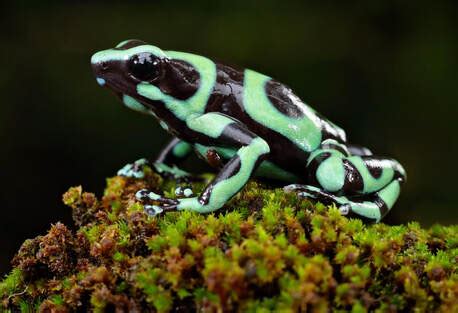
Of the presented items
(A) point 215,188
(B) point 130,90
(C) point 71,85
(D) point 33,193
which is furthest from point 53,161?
(A) point 215,188

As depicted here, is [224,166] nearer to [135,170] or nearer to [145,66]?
[145,66]

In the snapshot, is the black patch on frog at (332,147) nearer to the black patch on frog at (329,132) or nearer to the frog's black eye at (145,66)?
the black patch on frog at (329,132)

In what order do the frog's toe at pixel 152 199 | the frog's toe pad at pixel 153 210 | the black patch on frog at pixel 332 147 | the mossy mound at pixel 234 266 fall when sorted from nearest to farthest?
the mossy mound at pixel 234 266 → the frog's toe pad at pixel 153 210 → the frog's toe at pixel 152 199 → the black patch on frog at pixel 332 147

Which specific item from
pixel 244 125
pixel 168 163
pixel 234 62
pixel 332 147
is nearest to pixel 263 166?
pixel 244 125

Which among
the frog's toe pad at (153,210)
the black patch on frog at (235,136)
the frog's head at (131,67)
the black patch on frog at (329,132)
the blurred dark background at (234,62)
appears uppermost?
the frog's head at (131,67)

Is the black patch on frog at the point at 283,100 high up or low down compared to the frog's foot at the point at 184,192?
up

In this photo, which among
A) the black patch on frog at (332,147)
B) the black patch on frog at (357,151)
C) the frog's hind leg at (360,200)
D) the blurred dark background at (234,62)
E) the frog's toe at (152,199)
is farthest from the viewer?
the blurred dark background at (234,62)

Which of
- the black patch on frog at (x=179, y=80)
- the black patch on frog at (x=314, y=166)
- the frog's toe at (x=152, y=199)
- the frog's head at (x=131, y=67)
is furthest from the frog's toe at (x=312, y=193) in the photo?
the frog's head at (x=131, y=67)

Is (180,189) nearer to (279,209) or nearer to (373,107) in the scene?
(279,209)
